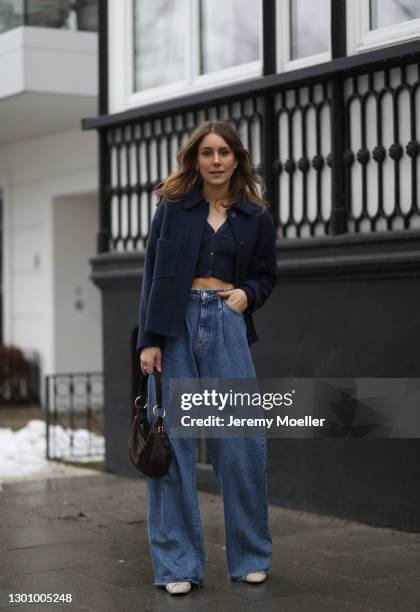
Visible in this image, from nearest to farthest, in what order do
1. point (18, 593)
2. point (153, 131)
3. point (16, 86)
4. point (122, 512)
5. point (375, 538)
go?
point (18, 593) < point (375, 538) < point (122, 512) < point (153, 131) < point (16, 86)

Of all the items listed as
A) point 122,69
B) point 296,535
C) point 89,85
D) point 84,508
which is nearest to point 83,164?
point 89,85

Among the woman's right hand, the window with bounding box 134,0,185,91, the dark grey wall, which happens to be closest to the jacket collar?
the woman's right hand

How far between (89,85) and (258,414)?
25.8 ft

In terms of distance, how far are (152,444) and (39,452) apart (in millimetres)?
5334

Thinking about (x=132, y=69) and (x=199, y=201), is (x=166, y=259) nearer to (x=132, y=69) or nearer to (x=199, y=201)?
(x=199, y=201)

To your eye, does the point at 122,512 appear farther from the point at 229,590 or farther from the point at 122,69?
the point at 122,69

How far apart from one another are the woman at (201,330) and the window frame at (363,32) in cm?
207

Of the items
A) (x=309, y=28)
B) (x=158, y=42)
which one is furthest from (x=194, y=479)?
(x=158, y=42)

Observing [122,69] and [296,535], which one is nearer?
[296,535]

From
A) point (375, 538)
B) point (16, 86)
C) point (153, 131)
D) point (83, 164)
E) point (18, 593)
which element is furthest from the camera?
point (83, 164)

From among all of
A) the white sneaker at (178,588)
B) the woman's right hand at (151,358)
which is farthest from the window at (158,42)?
the white sneaker at (178,588)

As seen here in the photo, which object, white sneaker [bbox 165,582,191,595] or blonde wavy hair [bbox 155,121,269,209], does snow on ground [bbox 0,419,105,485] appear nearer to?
white sneaker [bbox 165,582,191,595]

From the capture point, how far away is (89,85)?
42.4ft

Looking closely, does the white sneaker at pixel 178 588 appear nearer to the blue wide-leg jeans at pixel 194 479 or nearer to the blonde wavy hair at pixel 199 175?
the blue wide-leg jeans at pixel 194 479
